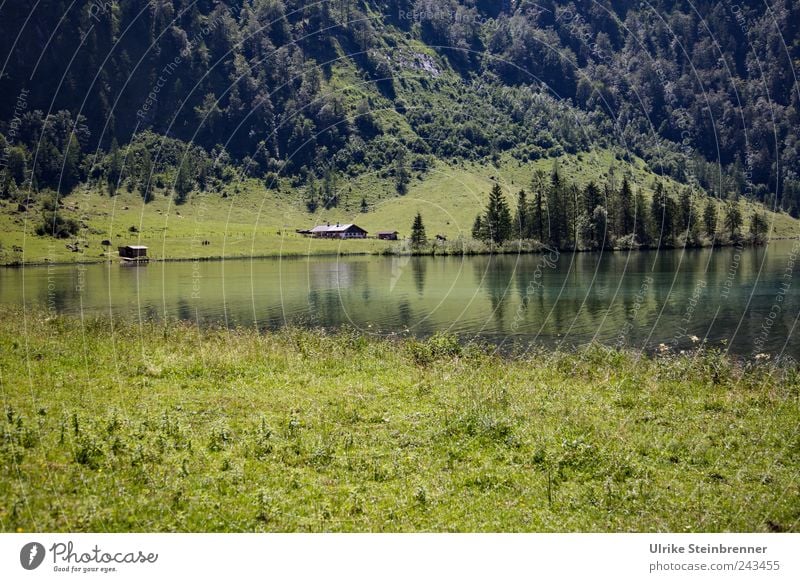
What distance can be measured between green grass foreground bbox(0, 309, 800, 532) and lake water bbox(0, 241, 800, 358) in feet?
60.6

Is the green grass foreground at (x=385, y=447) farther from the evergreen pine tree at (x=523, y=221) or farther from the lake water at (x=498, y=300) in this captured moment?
the evergreen pine tree at (x=523, y=221)

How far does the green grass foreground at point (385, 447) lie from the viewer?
12570 millimetres

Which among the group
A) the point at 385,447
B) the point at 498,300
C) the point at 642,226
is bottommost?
the point at 498,300

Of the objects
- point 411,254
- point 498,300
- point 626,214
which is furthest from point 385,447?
point 626,214

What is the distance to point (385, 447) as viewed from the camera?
16.2 metres

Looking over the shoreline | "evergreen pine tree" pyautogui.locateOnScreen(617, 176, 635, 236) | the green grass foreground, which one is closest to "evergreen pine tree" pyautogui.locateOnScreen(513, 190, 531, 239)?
the shoreline

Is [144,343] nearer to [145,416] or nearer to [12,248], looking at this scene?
[145,416]

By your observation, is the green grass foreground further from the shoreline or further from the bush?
the bush

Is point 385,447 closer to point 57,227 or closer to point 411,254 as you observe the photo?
point 411,254

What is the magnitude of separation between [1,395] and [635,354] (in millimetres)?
27034

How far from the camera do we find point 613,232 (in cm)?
16662
